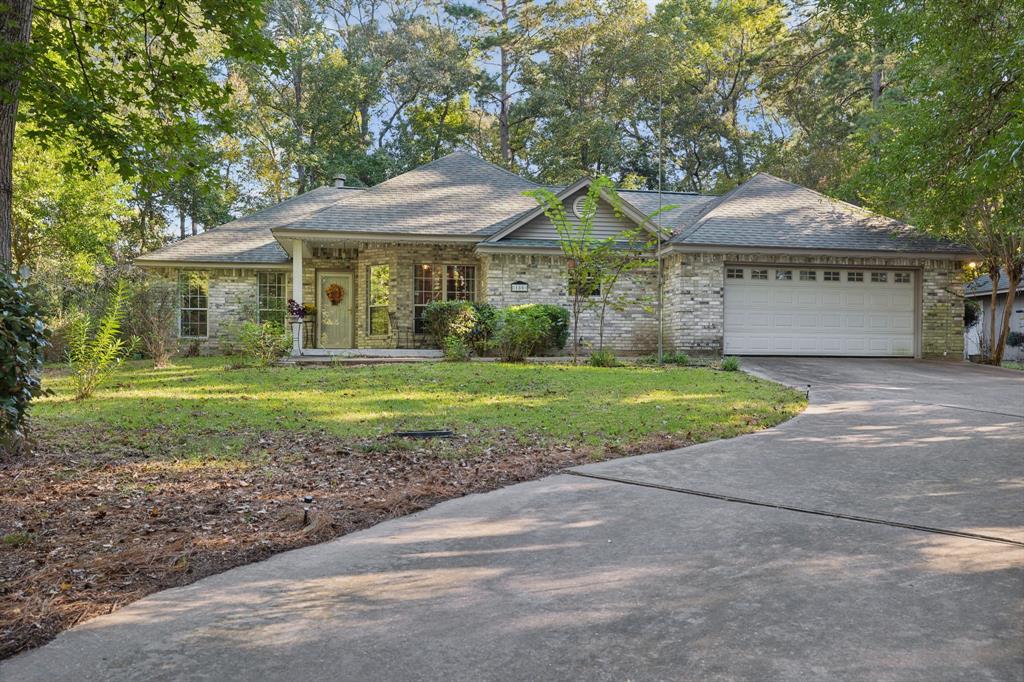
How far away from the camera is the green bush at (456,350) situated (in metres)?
13.9

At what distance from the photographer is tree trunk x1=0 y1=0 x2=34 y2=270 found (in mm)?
5508

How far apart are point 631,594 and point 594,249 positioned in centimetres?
1179

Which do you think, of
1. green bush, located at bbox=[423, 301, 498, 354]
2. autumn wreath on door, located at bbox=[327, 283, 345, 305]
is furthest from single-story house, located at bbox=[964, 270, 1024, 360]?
autumn wreath on door, located at bbox=[327, 283, 345, 305]

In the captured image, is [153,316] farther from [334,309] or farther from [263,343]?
[334,309]

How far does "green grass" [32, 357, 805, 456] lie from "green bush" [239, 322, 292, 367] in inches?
54.4

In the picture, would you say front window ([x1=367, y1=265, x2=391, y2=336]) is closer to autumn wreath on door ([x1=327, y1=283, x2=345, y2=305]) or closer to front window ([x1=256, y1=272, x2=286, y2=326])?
autumn wreath on door ([x1=327, y1=283, x2=345, y2=305])

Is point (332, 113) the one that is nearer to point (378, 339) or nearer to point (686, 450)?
point (378, 339)

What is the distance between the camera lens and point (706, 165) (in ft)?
110

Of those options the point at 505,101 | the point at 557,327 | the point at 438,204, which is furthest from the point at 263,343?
the point at 505,101

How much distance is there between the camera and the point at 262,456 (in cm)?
554

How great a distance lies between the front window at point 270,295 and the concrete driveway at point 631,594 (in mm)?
15272

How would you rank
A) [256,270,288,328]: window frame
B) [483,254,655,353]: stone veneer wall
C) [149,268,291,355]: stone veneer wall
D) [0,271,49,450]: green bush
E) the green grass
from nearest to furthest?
[0,271,49,450]: green bush
the green grass
[483,254,655,353]: stone veneer wall
[149,268,291,355]: stone veneer wall
[256,270,288,328]: window frame

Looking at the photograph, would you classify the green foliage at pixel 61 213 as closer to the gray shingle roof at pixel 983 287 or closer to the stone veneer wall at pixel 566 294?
the stone veneer wall at pixel 566 294

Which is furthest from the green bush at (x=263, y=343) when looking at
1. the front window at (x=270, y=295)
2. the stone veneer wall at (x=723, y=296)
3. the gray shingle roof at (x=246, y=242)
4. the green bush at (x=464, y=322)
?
the stone veneer wall at (x=723, y=296)
